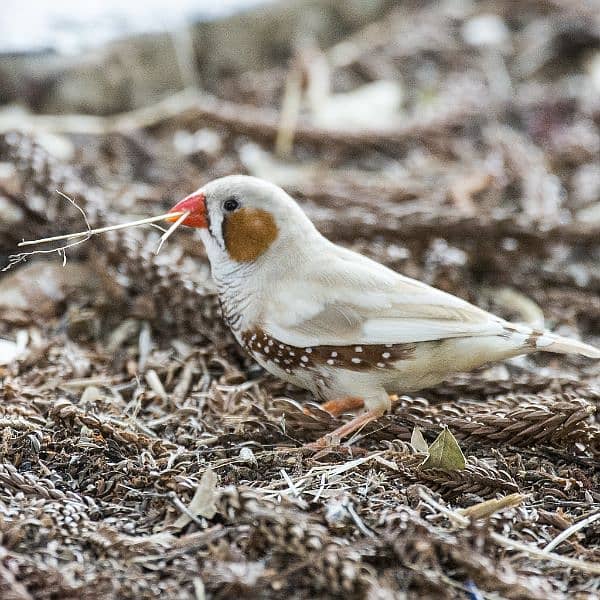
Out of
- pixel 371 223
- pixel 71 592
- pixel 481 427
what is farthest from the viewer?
pixel 371 223

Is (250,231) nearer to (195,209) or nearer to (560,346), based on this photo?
(195,209)

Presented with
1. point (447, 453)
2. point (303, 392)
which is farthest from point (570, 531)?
point (303, 392)

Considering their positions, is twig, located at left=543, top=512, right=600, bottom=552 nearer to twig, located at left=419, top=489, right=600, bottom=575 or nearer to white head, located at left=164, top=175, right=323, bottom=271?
twig, located at left=419, top=489, right=600, bottom=575

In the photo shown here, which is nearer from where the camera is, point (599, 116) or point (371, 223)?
point (371, 223)

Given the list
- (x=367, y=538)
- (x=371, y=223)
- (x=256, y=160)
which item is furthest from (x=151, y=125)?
(x=367, y=538)

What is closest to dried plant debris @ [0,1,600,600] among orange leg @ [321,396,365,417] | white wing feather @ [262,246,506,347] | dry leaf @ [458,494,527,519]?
dry leaf @ [458,494,527,519]

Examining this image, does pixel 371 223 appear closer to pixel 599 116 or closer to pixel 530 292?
pixel 530 292
